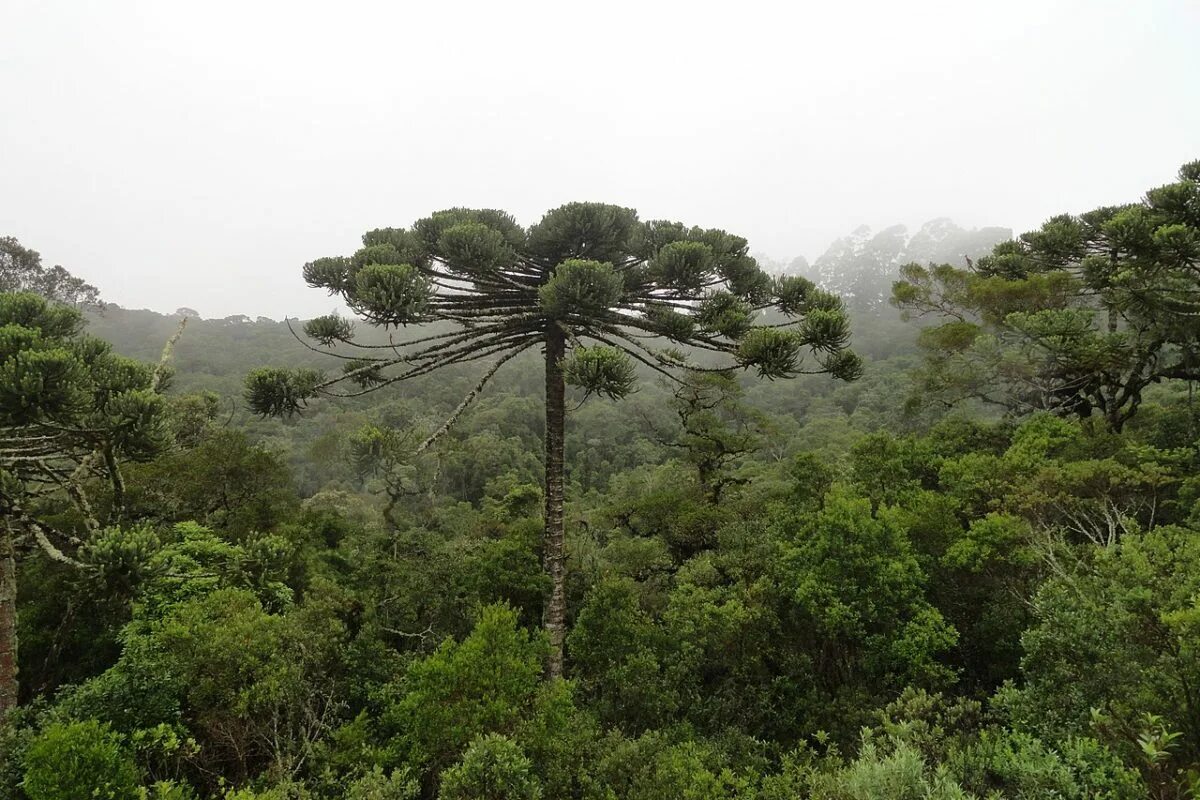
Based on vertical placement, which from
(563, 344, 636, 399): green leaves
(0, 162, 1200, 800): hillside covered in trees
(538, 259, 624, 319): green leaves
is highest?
(538, 259, 624, 319): green leaves

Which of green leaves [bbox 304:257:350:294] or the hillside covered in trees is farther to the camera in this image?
green leaves [bbox 304:257:350:294]

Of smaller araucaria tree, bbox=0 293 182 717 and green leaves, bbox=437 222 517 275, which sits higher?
green leaves, bbox=437 222 517 275

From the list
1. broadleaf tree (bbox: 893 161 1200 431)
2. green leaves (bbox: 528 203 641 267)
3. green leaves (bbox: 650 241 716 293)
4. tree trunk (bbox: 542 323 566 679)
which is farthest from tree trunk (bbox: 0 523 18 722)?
broadleaf tree (bbox: 893 161 1200 431)

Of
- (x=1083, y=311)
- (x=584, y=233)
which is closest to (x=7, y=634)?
(x=584, y=233)

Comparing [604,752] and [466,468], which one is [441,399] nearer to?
[466,468]

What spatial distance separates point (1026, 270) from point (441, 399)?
41.9m

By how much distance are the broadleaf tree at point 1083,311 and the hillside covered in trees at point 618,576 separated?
3.9 inches

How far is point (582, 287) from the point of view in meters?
6.86

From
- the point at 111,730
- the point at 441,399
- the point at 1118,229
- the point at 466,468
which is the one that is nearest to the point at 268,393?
the point at 111,730

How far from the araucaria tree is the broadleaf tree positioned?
25.5 feet

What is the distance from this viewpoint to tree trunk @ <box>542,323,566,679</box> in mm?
8180

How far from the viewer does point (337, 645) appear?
8.41 metres

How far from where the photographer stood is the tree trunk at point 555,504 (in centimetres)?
818

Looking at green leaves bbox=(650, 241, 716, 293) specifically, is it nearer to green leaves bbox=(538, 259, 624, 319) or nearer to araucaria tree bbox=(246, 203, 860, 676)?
araucaria tree bbox=(246, 203, 860, 676)
